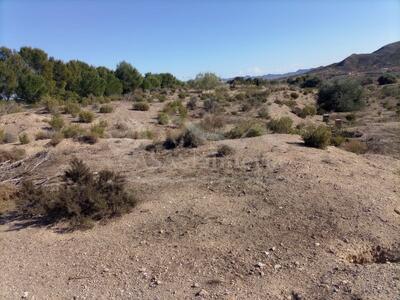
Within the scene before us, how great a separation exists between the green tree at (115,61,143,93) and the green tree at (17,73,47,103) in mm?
16466

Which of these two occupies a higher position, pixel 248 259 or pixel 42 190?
pixel 42 190

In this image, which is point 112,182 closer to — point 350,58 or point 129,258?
point 129,258

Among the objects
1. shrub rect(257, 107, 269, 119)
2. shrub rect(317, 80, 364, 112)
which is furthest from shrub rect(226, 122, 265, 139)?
shrub rect(317, 80, 364, 112)

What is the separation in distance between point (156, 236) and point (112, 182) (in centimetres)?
243

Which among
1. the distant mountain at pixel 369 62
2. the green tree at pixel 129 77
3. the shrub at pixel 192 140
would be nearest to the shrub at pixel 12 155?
the shrub at pixel 192 140

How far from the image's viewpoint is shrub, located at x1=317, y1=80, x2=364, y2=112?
35.7 m

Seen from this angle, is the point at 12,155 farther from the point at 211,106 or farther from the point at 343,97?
the point at 343,97

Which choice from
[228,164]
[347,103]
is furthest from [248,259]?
[347,103]

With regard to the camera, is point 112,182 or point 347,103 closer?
point 112,182

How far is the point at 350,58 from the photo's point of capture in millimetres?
126562

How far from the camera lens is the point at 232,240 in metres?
7.27

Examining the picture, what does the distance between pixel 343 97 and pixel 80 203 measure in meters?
31.5

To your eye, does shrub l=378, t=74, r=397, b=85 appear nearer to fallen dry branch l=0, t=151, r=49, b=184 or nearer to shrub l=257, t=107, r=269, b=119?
shrub l=257, t=107, r=269, b=119

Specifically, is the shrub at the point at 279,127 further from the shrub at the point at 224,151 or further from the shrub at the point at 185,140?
the shrub at the point at 224,151
